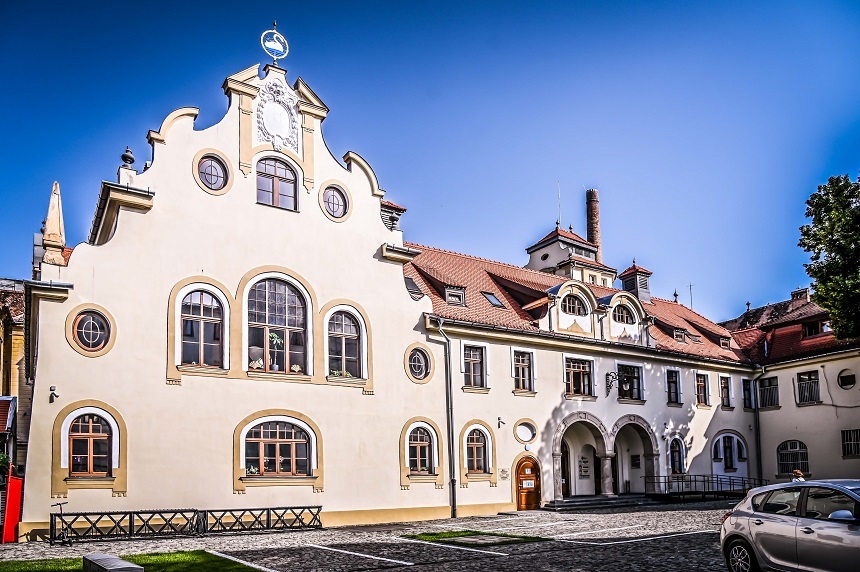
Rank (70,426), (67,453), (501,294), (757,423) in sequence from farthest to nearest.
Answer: (757,423)
(501,294)
(70,426)
(67,453)

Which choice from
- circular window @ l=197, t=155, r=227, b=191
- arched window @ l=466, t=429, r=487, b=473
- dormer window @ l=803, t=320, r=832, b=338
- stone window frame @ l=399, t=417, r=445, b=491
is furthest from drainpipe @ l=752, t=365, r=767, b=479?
circular window @ l=197, t=155, r=227, b=191

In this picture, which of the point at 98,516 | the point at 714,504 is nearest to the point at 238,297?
the point at 98,516

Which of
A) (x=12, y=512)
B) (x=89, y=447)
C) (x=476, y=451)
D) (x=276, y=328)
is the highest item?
(x=276, y=328)

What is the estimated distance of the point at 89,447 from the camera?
66.7 feet

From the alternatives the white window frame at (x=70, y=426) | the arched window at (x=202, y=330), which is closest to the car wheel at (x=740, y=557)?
the arched window at (x=202, y=330)

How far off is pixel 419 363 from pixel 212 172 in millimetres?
9220

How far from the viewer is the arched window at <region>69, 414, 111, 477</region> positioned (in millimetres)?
20109

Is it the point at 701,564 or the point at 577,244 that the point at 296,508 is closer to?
the point at 701,564

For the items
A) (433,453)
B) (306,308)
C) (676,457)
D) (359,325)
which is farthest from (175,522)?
(676,457)

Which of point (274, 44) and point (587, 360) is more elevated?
point (274, 44)

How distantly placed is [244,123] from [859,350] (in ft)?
86.6

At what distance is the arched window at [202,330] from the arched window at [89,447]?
2.80 metres

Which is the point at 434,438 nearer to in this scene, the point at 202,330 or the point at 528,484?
the point at 528,484

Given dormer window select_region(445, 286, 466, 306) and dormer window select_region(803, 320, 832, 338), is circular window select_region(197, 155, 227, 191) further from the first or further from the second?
dormer window select_region(803, 320, 832, 338)
